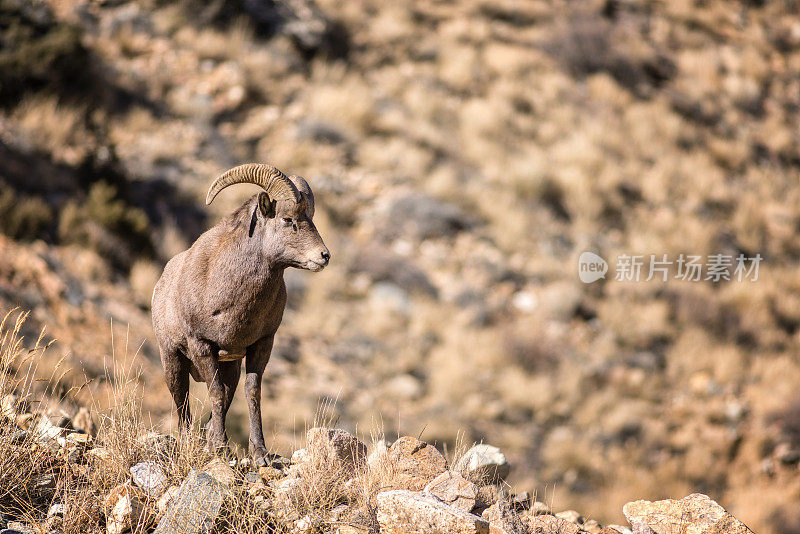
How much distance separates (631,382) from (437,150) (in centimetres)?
655

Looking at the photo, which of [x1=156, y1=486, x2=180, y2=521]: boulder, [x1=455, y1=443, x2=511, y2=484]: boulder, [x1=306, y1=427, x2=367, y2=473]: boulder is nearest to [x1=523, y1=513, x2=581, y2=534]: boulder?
[x1=455, y1=443, x2=511, y2=484]: boulder

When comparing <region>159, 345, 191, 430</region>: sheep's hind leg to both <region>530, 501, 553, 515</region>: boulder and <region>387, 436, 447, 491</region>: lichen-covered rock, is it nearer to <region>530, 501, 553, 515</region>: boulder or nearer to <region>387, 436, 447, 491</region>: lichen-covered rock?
<region>387, 436, 447, 491</region>: lichen-covered rock

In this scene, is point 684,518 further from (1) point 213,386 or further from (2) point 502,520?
(1) point 213,386

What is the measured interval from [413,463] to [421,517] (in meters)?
0.95

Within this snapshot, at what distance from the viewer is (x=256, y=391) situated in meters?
4.33

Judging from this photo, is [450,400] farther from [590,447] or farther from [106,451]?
[106,451]

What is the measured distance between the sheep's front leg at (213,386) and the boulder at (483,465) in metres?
1.55

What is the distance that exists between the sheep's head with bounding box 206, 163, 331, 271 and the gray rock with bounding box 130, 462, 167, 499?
1.38m

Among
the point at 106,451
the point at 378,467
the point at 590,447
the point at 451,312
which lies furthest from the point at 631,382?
the point at 106,451

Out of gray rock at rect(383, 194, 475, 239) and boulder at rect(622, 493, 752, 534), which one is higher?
boulder at rect(622, 493, 752, 534)

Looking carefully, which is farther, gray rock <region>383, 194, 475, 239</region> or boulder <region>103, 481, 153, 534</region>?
gray rock <region>383, 194, 475, 239</region>

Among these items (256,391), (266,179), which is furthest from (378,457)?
(266,179)

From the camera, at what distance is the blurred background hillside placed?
36.8 feet

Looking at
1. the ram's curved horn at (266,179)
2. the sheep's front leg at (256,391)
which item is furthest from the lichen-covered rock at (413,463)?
the ram's curved horn at (266,179)
